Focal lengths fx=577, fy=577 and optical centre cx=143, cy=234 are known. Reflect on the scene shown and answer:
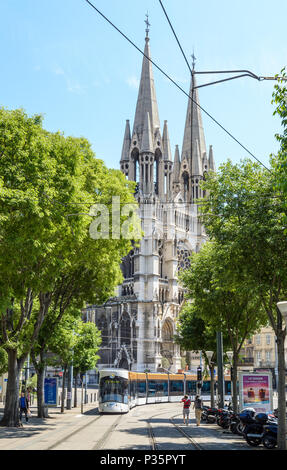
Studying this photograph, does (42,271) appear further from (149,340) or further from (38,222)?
(149,340)

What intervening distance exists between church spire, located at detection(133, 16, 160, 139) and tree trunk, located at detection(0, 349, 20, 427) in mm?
64956

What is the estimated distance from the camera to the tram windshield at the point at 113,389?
3444cm

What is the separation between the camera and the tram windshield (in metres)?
34.4

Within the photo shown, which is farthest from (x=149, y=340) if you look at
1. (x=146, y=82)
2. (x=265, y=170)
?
(x=265, y=170)

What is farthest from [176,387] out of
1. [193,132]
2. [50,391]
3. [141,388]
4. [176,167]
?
[193,132]

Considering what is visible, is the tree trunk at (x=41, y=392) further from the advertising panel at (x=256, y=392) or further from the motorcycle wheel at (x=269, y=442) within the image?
the motorcycle wheel at (x=269, y=442)

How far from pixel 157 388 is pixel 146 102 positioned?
160 feet

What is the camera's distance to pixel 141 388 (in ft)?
154

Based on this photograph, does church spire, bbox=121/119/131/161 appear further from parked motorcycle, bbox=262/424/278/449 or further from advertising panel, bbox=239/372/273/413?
parked motorcycle, bbox=262/424/278/449

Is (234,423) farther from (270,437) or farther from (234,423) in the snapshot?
(270,437)

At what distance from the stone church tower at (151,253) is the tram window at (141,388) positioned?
27.7 metres

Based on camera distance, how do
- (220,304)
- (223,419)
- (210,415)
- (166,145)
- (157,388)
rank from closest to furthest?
(223,419) < (220,304) < (210,415) < (157,388) < (166,145)

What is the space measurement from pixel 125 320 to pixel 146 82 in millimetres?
35844
